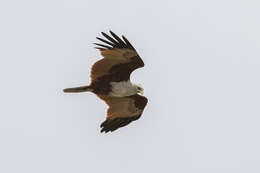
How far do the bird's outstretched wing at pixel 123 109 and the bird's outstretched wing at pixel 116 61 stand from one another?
975 millimetres

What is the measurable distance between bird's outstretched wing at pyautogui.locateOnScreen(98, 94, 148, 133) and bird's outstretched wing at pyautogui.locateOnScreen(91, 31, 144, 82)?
3.20ft

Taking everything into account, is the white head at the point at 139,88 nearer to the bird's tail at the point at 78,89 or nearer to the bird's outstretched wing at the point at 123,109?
the bird's outstretched wing at the point at 123,109

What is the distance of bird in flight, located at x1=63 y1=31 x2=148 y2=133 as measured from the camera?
2147 centimetres

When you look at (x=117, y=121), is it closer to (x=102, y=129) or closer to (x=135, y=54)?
(x=102, y=129)

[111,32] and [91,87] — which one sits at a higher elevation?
[111,32]

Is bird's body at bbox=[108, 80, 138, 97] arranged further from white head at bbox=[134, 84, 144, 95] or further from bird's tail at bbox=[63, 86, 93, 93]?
bird's tail at bbox=[63, 86, 93, 93]

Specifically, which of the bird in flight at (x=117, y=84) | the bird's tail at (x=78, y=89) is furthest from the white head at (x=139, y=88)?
the bird's tail at (x=78, y=89)

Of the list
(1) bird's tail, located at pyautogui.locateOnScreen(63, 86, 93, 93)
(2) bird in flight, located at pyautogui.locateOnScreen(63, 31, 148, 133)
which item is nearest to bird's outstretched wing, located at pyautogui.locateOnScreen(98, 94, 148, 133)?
(2) bird in flight, located at pyautogui.locateOnScreen(63, 31, 148, 133)

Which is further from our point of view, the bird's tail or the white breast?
the white breast

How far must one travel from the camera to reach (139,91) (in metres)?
22.3

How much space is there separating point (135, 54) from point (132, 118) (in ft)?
7.70

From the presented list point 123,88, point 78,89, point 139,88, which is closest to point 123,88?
point 123,88

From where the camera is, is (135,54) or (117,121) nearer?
(135,54)

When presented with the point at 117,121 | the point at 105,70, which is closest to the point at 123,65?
the point at 105,70
